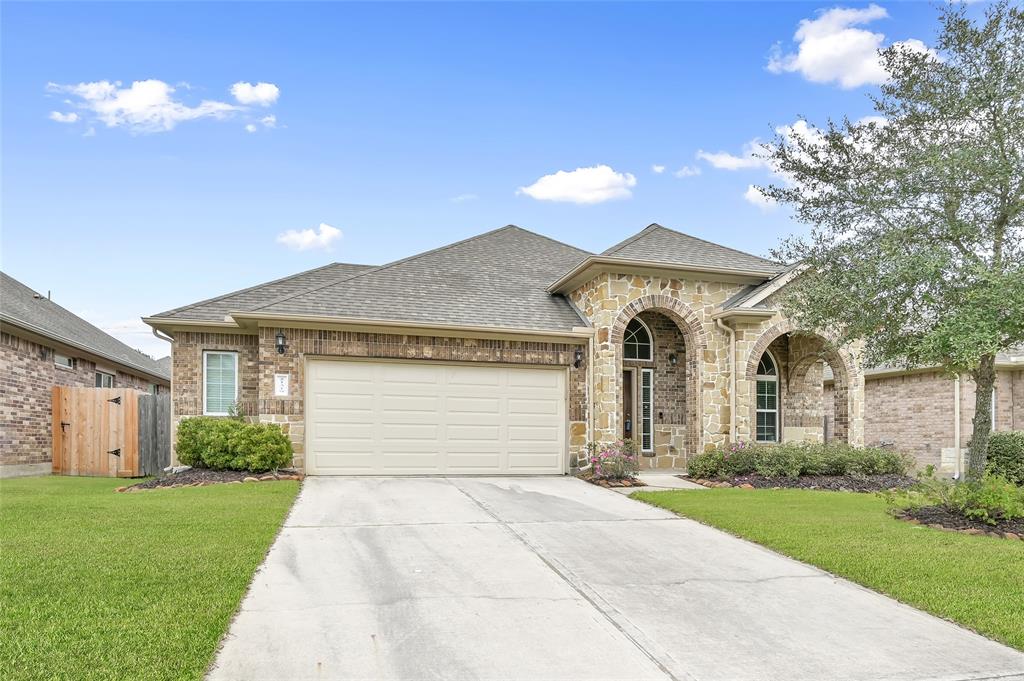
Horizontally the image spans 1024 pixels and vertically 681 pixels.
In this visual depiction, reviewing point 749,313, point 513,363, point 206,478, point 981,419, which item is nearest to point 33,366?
point 206,478

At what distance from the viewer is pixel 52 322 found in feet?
55.3

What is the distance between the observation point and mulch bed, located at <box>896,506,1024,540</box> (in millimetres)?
8031

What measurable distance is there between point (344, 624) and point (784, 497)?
27.2 ft

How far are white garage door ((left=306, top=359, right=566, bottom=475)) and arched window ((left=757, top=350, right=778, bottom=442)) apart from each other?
15.9 feet

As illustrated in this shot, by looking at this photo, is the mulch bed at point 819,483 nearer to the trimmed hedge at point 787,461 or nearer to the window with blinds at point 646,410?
the trimmed hedge at point 787,461

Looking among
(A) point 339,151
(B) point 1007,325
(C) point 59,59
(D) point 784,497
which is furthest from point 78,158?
(B) point 1007,325

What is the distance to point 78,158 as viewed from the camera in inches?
582

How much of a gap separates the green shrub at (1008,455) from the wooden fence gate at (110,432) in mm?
17409

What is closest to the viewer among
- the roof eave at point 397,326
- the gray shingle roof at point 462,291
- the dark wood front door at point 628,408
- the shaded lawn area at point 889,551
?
the shaded lawn area at point 889,551

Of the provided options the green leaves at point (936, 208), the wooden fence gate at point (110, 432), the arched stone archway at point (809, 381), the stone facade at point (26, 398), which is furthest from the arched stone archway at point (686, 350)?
the stone facade at point (26, 398)

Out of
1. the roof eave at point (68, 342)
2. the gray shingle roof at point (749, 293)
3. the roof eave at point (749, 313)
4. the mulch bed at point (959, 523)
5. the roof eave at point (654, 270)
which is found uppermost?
the roof eave at point (654, 270)

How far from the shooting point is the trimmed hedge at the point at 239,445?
39.9 feet

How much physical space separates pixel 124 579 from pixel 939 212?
10.0m

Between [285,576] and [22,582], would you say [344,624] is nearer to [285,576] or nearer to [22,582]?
[285,576]
